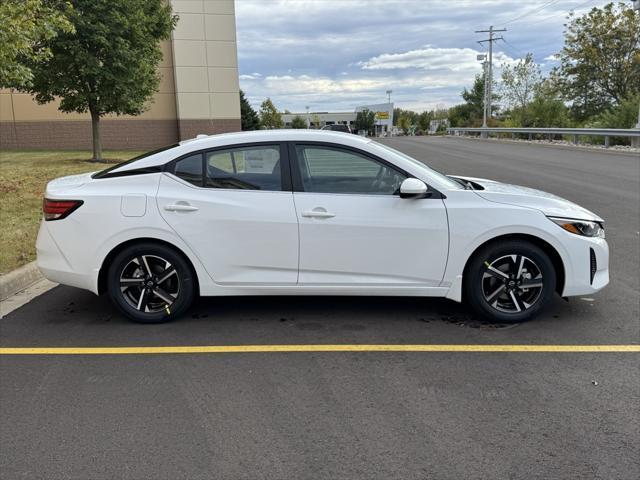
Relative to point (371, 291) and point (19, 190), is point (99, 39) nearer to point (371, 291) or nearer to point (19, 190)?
point (19, 190)

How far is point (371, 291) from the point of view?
4.62 metres

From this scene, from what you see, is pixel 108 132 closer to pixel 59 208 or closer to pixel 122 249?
pixel 59 208

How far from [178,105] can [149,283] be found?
27.3 m

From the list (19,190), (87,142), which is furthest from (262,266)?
(87,142)

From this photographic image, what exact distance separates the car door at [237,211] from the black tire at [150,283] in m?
0.23

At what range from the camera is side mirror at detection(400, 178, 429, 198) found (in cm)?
439

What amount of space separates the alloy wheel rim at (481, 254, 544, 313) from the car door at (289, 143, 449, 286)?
420 millimetres

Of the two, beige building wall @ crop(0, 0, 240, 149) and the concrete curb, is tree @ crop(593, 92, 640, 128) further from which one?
the concrete curb

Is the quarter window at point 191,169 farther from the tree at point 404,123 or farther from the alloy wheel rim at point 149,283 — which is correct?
the tree at point 404,123

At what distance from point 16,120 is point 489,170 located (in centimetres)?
2518

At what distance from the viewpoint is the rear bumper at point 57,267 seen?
467 cm

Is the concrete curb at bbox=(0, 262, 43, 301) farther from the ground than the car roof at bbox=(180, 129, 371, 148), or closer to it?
closer to it

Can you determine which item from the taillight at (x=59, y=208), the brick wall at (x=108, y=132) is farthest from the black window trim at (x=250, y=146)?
the brick wall at (x=108, y=132)

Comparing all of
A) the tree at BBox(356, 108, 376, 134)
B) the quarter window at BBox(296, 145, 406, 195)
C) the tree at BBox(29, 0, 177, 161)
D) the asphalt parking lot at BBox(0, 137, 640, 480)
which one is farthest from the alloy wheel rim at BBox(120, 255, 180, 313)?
the tree at BBox(356, 108, 376, 134)
